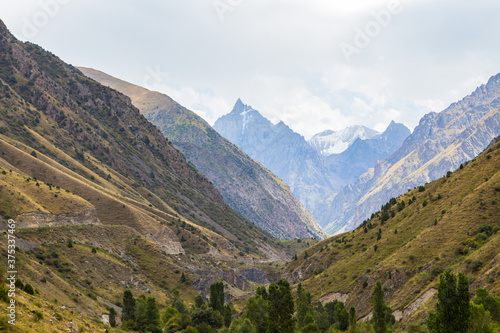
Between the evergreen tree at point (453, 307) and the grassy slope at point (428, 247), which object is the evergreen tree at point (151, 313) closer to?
the grassy slope at point (428, 247)

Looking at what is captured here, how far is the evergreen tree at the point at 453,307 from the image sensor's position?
54250 millimetres

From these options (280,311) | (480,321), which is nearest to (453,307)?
(480,321)

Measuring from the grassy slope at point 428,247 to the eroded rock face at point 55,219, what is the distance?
86.6 meters

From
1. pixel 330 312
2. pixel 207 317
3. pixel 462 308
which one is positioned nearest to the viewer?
pixel 462 308

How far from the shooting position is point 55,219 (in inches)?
5571

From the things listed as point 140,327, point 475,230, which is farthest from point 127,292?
point 475,230

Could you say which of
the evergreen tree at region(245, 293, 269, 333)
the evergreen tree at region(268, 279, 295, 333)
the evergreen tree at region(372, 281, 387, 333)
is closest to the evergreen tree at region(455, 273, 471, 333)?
the evergreen tree at region(372, 281, 387, 333)

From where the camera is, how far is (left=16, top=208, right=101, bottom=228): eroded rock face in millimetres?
125775

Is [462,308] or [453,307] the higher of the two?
[453,307]

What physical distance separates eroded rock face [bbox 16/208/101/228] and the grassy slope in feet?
284

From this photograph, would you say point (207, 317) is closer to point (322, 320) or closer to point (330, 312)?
point (322, 320)

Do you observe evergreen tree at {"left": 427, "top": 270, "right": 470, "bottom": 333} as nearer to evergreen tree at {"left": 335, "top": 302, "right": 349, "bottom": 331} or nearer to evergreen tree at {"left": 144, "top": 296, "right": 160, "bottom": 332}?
evergreen tree at {"left": 335, "top": 302, "right": 349, "bottom": 331}

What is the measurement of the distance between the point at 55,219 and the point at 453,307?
127926 millimetres

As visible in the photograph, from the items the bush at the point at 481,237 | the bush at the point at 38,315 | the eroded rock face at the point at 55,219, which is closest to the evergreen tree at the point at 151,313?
the bush at the point at 38,315
